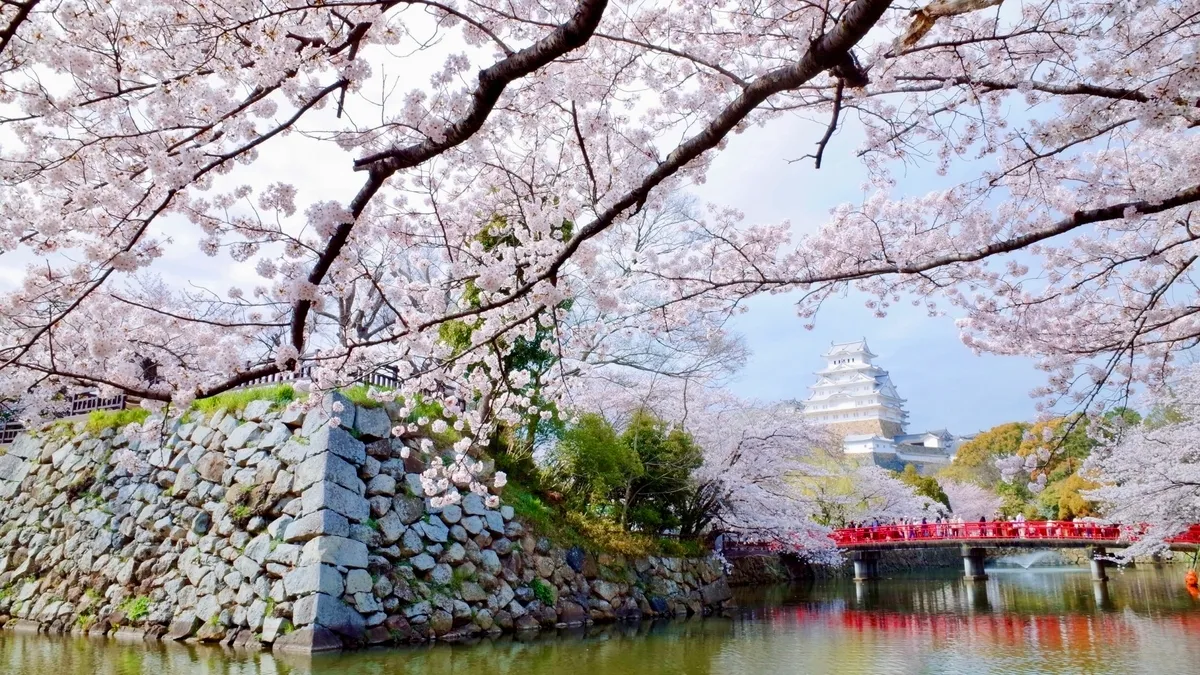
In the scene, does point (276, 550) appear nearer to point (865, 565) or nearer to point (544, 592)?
point (544, 592)

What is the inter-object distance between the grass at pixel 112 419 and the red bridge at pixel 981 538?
14.1 meters

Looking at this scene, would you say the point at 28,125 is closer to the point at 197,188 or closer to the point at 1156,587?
the point at 197,188

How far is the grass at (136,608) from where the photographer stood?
7.77 meters

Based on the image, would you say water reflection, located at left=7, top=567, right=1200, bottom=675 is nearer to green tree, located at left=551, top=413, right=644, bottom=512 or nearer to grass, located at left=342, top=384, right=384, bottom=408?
green tree, located at left=551, top=413, right=644, bottom=512

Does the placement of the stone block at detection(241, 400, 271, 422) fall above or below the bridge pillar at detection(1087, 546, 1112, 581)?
above

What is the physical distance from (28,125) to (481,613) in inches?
247

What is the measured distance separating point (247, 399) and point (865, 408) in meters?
43.4

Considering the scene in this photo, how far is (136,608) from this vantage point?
7.84 meters

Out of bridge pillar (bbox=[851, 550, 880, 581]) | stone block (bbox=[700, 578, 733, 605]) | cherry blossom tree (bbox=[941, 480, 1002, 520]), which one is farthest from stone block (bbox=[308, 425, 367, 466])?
cherry blossom tree (bbox=[941, 480, 1002, 520])

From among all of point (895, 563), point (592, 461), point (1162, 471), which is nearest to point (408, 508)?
point (592, 461)

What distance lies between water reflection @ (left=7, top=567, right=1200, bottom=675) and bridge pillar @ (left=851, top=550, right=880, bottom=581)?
7.59 m

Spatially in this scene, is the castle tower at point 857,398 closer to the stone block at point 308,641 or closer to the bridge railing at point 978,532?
the bridge railing at point 978,532

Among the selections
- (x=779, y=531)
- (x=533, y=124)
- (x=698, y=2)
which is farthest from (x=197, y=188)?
(x=779, y=531)

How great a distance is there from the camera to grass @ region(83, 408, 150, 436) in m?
9.71
